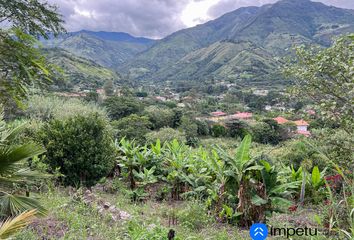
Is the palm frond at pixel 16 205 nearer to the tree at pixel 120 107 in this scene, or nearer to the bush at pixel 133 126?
the bush at pixel 133 126

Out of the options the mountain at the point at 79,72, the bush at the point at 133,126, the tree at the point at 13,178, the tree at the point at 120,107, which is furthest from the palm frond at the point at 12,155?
the mountain at the point at 79,72

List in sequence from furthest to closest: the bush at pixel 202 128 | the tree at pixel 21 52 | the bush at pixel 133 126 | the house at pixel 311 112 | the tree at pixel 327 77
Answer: the bush at pixel 202 128, the bush at pixel 133 126, the house at pixel 311 112, the tree at pixel 327 77, the tree at pixel 21 52

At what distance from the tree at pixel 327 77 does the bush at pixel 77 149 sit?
140 inches

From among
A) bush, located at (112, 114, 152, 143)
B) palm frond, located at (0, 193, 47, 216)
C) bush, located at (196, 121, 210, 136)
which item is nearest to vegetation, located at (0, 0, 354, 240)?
palm frond, located at (0, 193, 47, 216)

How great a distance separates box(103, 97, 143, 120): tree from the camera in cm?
3928

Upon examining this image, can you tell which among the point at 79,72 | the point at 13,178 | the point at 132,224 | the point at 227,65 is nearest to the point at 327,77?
the point at 132,224

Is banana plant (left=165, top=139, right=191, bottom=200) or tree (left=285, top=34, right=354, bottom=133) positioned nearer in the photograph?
tree (left=285, top=34, right=354, bottom=133)

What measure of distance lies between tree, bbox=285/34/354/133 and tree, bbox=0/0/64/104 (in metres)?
3.47

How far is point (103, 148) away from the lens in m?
5.59

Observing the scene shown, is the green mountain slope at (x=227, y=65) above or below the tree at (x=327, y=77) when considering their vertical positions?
above

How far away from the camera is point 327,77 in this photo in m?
4.31

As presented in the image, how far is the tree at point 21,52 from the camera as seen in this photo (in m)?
3.48

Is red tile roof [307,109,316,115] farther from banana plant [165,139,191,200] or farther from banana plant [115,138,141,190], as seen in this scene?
banana plant [115,138,141,190]

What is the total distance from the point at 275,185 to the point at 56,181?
4.05m
